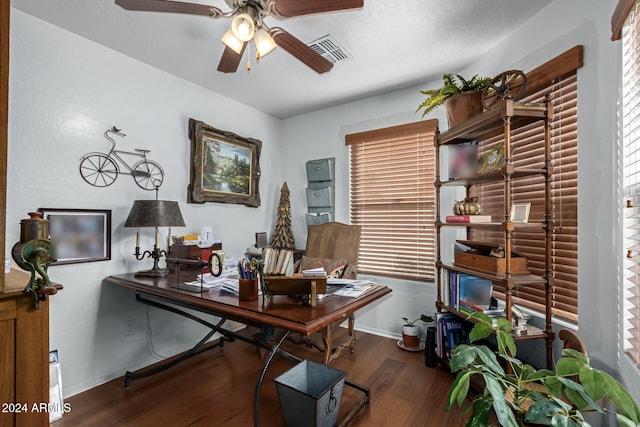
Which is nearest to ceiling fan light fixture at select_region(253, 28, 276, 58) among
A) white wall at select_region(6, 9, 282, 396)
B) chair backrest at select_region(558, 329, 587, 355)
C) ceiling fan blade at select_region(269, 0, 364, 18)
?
ceiling fan blade at select_region(269, 0, 364, 18)

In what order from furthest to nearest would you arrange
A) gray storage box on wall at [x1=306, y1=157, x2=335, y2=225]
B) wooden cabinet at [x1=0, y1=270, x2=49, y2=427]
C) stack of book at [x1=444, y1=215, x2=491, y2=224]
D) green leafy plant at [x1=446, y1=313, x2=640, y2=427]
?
gray storage box on wall at [x1=306, y1=157, x2=335, y2=225] → stack of book at [x1=444, y1=215, x2=491, y2=224] → wooden cabinet at [x1=0, y1=270, x2=49, y2=427] → green leafy plant at [x1=446, y1=313, x2=640, y2=427]

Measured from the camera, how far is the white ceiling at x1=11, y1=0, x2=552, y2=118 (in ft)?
6.25

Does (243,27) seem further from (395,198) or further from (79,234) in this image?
(395,198)

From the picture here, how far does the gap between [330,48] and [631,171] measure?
1.99 meters

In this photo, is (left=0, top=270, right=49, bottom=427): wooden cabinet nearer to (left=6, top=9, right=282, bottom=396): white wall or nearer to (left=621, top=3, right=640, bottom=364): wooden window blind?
(left=6, top=9, right=282, bottom=396): white wall

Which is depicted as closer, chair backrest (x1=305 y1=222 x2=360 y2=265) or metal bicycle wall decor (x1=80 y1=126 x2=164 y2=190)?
metal bicycle wall decor (x1=80 y1=126 x2=164 y2=190)

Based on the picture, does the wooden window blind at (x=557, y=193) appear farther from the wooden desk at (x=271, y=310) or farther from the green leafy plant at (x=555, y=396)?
the green leafy plant at (x=555, y=396)

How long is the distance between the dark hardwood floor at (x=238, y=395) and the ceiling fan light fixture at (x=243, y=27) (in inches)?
87.8

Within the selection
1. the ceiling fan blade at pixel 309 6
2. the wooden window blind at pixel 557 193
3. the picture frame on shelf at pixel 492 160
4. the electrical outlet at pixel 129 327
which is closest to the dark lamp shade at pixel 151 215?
the electrical outlet at pixel 129 327

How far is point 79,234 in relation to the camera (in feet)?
7.06

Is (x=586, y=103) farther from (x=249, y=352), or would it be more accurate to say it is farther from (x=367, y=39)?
(x=249, y=352)

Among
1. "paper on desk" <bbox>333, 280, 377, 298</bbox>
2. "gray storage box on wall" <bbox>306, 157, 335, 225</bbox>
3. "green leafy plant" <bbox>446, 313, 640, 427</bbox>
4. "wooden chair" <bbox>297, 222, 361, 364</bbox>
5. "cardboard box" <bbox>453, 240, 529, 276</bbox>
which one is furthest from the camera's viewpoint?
"gray storage box on wall" <bbox>306, 157, 335, 225</bbox>

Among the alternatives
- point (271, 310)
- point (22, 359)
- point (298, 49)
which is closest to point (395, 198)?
point (298, 49)

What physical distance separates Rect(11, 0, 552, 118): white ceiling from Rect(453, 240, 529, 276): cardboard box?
61.1 inches
